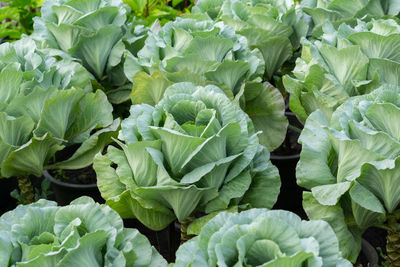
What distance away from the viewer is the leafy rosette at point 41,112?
1.57 metres

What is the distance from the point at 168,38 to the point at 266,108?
0.43 metres

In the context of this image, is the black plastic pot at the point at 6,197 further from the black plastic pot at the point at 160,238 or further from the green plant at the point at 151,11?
the green plant at the point at 151,11

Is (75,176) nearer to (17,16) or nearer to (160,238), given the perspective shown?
(160,238)

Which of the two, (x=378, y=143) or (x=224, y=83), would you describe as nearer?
(x=378, y=143)

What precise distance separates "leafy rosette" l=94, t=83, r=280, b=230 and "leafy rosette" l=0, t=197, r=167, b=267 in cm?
22

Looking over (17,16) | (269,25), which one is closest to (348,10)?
(269,25)

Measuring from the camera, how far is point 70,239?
0.98 metres

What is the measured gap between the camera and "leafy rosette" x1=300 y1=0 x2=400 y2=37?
2068 mm

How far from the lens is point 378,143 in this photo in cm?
125

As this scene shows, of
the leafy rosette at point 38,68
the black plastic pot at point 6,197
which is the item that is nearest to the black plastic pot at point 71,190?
the black plastic pot at point 6,197

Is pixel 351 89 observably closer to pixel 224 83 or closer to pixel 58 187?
pixel 224 83

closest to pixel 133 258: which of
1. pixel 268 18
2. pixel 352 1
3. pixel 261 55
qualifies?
pixel 261 55

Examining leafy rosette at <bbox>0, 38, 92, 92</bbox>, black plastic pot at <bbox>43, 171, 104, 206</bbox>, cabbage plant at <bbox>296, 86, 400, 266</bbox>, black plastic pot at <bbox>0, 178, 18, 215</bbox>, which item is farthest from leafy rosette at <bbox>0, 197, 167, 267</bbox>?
black plastic pot at <bbox>0, 178, 18, 215</bbox>

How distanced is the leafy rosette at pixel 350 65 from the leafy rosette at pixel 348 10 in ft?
1.12
